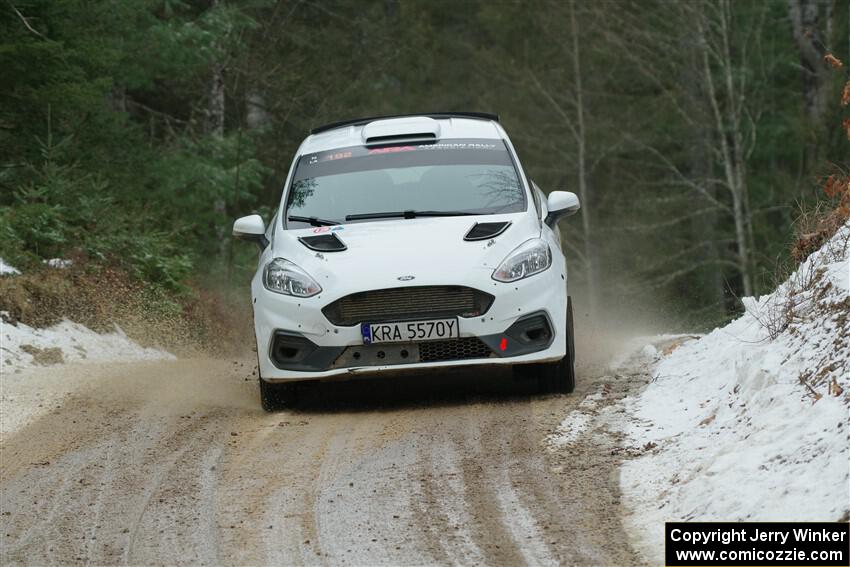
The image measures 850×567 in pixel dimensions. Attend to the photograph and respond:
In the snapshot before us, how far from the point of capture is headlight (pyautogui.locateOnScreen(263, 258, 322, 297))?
8.50 meters

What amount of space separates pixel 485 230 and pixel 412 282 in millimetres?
807

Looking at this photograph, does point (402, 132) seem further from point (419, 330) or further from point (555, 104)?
point (555, 104)

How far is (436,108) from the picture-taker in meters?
39.7

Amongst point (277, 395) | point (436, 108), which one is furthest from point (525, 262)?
point (436, 108)

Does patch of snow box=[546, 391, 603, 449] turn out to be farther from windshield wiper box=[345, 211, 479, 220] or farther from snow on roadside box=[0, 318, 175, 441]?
snow on roadside box=[0, 318, 175, 441]

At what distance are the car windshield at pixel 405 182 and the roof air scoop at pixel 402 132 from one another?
0.09 meters

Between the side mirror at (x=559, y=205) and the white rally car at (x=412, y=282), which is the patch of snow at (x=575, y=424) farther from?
the side mirror at (x=559, y=205)

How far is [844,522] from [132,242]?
11804mm

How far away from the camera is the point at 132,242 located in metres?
15.2

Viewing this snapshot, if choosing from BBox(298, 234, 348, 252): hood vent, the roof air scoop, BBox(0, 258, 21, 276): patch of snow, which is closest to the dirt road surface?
BBox(298, 234, 348, 252): hood vent

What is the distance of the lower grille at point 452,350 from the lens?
8.38 meters

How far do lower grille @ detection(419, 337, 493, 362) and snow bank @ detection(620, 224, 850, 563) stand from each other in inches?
42.6

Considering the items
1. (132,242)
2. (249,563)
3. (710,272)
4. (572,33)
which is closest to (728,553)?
(249,563)

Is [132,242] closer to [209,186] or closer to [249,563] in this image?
[209,186]
